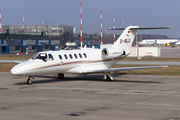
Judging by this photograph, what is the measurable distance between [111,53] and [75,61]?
3.53 metres

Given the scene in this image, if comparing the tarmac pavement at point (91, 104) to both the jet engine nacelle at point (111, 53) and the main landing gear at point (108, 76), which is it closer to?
the main landing gear at point (108, 76)

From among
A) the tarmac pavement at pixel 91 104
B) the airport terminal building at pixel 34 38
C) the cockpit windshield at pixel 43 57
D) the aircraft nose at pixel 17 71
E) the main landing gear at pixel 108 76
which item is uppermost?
the airport terminal building at pixel 34 38

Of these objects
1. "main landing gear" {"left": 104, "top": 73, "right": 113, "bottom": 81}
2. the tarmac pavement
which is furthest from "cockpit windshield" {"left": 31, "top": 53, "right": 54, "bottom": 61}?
"main landing gear" {"left": 104, "top": 73, "right": 113, "bottom": 81}

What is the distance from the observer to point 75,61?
73.2 ft

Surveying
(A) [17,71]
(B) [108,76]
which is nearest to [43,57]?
(A) [17,71]

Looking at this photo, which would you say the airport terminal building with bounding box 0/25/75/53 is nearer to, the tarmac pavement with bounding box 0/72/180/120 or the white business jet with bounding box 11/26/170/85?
the white business jet with bounding box 11/26/170/85

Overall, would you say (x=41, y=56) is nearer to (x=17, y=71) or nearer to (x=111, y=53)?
(x=17, y=71)

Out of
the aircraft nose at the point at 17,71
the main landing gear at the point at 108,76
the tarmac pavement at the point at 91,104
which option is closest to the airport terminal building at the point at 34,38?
the main landing gear at the point at 108,76

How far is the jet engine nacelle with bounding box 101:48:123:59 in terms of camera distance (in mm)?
23750

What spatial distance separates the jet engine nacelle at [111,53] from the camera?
23.8 m

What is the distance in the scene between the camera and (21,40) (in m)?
84.1

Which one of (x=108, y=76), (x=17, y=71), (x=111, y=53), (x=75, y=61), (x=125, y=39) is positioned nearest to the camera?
(x=17, y=71)

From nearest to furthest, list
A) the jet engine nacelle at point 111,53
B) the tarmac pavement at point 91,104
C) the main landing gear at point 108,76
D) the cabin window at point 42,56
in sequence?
the tarmac pavement at point 91,104 < the cabin window at point 42,56 < the main landing gear at point 108,76 < the jet engine nacelle at point 111,53

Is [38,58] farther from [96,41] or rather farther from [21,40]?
[96,41]
